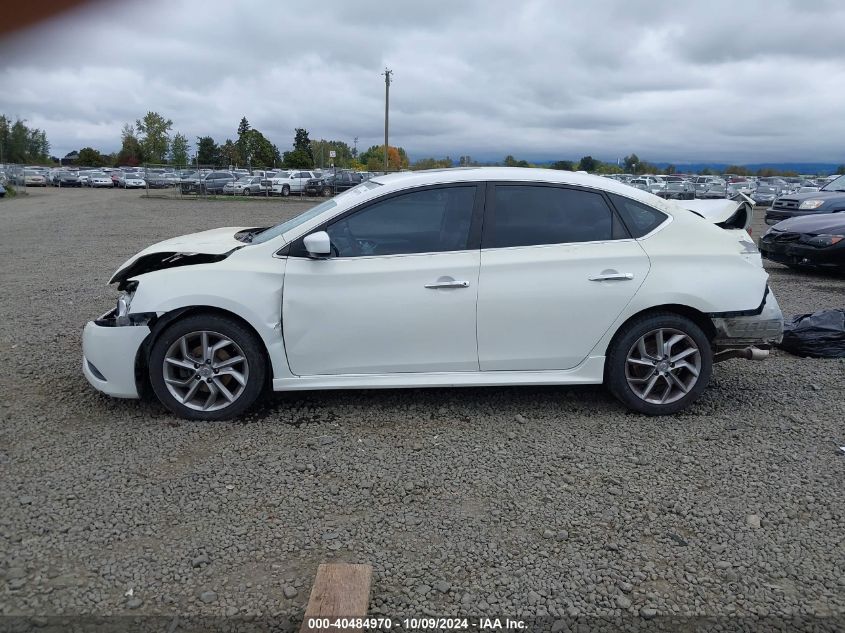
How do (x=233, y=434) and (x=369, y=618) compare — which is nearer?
(x=369, y=618)

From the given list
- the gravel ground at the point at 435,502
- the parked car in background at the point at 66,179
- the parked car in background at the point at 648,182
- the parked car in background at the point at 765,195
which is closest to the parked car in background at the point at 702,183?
the parked car in background at the point at 648,182

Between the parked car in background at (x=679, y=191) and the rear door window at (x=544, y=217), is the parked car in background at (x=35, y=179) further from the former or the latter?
the rear door window at (x=544, y=217)

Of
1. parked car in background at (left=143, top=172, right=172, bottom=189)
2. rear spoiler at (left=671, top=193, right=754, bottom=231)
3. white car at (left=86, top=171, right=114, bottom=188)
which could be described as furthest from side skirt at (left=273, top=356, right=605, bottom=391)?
white car at (left=86, top=171, right=114, bottom=188)

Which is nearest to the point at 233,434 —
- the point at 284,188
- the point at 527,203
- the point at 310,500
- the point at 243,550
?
the point at 310,500

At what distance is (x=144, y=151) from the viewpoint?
77.0 metres

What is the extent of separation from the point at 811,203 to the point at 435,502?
539 inches

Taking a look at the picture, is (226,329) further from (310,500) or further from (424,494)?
(424,494)

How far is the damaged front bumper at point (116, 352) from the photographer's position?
14.8ft

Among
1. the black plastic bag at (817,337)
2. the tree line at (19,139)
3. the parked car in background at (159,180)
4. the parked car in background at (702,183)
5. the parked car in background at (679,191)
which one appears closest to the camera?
the tree line at (19,139)

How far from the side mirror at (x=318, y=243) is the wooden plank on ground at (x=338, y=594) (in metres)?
2.07

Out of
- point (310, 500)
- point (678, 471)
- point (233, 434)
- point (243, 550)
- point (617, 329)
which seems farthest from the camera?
point (617, 329)

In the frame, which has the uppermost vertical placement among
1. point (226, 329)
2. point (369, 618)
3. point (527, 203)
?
point (527, 203)

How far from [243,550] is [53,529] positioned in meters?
0.93

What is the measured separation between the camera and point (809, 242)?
34.0 ft
